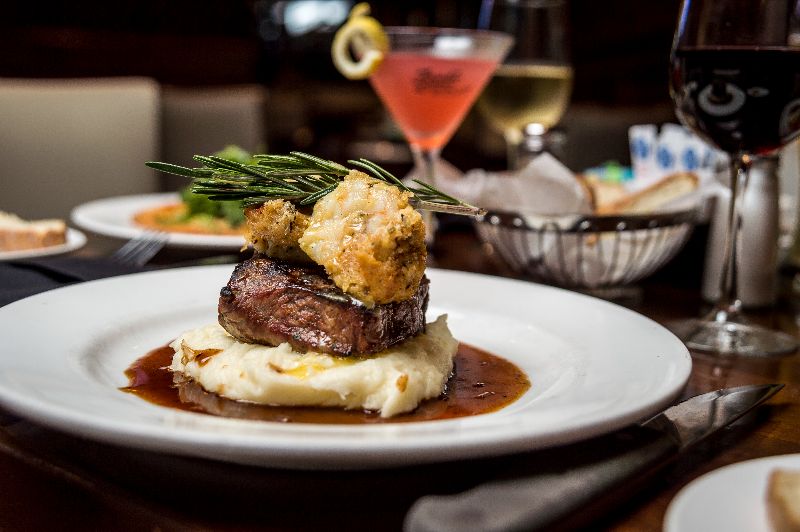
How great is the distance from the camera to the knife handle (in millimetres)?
785

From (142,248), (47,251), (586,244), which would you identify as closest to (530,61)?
(586,244)

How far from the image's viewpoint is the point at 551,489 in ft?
2.83

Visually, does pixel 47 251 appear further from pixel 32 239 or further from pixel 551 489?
pixel 551 489

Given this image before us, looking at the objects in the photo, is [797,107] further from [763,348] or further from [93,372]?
[93,372]

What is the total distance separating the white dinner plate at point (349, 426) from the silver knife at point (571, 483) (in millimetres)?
37

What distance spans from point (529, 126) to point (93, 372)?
2.82m

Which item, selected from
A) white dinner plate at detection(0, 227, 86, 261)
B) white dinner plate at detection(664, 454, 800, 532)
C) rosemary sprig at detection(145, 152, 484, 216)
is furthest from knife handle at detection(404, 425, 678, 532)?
white dinner plate at detection(0, 227, 86, 261)

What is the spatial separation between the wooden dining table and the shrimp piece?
1.25 ft

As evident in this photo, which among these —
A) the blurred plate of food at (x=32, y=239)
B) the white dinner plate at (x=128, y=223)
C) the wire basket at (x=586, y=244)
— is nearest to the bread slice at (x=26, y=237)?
the blurred plate of food at (x=32, y=239)

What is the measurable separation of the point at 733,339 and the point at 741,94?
22.1 inches

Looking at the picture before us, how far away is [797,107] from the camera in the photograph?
179 centimetres

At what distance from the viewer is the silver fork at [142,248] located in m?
2.31

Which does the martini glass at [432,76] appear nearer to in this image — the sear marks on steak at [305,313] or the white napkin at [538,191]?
the white napkin at [538,191]

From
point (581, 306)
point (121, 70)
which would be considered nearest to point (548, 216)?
point (581, 306)
